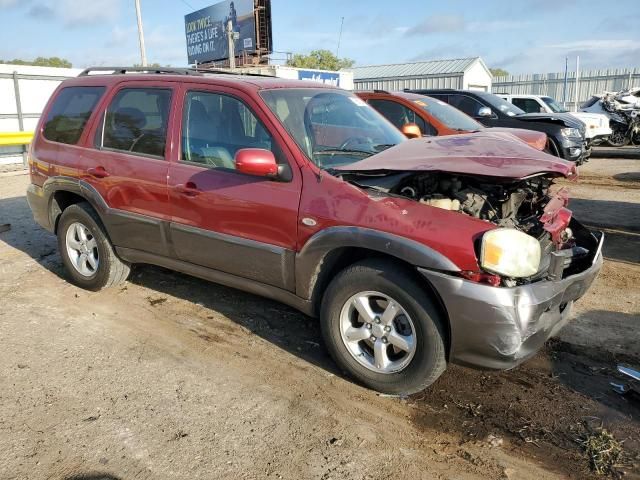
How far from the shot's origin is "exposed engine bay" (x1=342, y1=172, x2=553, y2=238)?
3.25 meters

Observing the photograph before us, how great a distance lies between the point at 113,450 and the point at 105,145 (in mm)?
2759

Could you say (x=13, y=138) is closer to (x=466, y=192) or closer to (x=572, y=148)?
(x=572, y=148)

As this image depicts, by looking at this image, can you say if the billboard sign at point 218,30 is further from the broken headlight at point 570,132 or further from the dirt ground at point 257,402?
the dirt ground at point 257,402

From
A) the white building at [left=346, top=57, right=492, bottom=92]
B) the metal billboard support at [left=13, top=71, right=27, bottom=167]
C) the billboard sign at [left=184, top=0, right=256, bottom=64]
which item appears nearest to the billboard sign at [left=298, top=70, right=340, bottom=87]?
the white building at [left=346, top=57, right=492, bottom=92]

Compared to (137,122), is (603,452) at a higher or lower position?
lower

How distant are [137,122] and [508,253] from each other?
10.3 ft

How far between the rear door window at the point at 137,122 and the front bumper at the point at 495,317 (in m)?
2.47

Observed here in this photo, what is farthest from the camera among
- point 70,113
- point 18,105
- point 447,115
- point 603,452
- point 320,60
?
point 320,60

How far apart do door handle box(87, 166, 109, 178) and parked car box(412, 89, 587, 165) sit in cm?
810

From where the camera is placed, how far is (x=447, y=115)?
333 inches

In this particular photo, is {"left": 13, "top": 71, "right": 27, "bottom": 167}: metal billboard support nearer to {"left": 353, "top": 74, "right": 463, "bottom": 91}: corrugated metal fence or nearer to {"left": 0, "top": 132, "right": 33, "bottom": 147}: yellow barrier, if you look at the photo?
{"left": 0, "top": 132, "right": 33, "bottom": 147}: yellow barrier

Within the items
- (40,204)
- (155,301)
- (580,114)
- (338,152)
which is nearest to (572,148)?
(580,114)

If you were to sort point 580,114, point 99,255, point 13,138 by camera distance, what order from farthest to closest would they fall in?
point 580,114 < point 13,138 < point 99,255

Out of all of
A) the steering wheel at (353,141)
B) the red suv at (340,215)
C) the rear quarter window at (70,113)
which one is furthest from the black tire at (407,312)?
the rear quarter window at (70,113)
